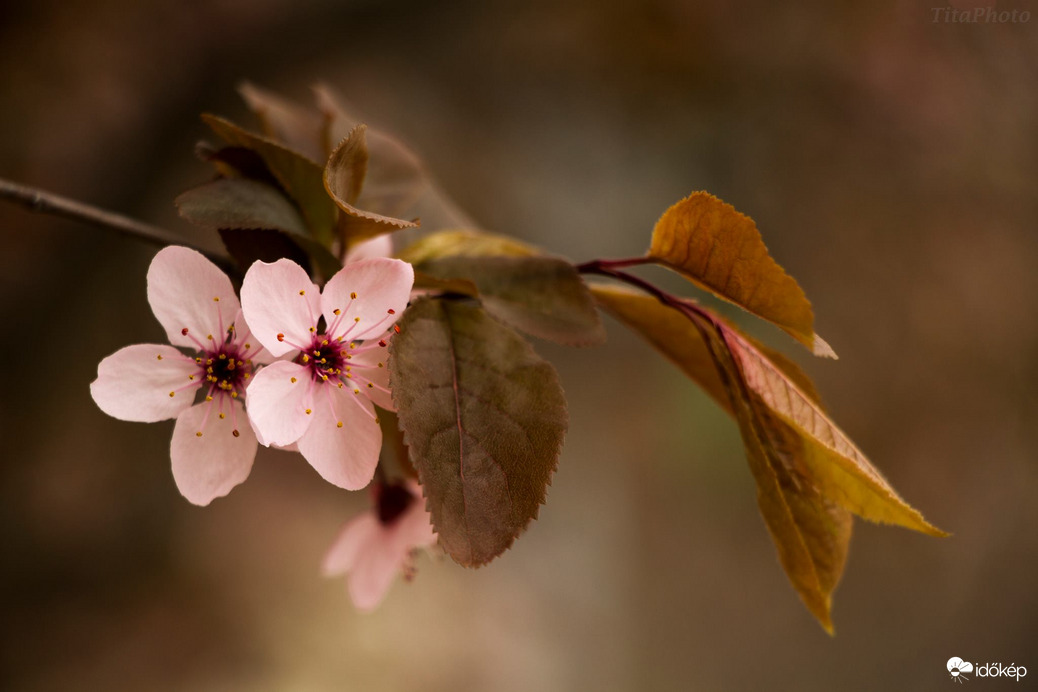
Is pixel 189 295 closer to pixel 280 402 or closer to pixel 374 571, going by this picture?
pixel 280 402

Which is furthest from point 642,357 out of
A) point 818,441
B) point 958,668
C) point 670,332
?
point 818,441

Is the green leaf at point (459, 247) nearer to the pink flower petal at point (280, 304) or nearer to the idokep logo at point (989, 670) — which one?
the pink flower petal at point (280, 304)

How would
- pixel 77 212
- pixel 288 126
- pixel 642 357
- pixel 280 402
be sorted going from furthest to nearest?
pixel 642 357 → pixel 288 126 → pixel 77 212 → pixel 280 402

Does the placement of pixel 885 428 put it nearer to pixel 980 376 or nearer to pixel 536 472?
pixel 980 376

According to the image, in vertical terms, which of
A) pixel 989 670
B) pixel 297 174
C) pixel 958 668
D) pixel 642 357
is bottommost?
pixel 989 670

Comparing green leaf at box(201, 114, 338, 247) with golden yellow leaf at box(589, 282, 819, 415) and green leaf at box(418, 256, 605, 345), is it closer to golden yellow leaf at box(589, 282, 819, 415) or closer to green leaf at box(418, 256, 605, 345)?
green leaf at box(418, 256, 605, 345)

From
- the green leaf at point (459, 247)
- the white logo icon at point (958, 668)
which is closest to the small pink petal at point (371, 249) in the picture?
the green leaf at point (459, 247)

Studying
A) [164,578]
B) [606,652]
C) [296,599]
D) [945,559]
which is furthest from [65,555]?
[945,559]
